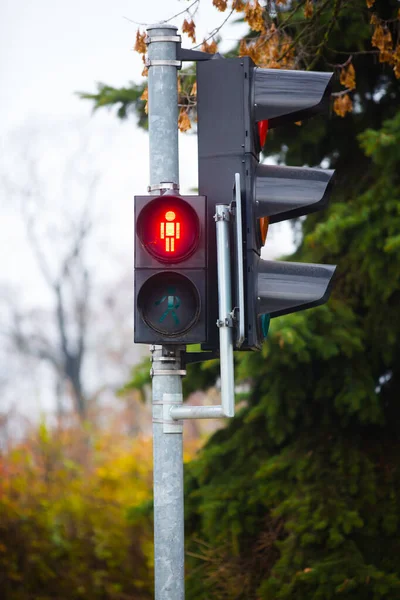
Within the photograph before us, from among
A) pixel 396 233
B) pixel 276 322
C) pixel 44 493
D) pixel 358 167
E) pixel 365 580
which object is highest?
pixel 358 167

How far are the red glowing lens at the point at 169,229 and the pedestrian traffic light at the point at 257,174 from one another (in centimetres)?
13

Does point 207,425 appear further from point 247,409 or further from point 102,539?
point 247,409

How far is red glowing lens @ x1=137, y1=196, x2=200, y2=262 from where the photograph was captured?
4074mm

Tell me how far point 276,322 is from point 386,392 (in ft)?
5.12

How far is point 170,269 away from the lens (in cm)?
405

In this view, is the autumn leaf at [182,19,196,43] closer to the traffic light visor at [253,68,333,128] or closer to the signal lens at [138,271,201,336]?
the traffic light visor at [253,68,333,128]

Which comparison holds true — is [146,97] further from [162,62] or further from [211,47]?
[162,62]

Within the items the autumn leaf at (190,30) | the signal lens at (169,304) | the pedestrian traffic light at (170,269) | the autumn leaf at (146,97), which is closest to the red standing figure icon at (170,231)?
the pedestrian traffic light at (170,269)

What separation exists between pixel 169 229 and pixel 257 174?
555mm

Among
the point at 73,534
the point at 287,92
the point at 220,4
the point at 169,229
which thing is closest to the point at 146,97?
the point at 220,4

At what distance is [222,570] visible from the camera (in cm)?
778

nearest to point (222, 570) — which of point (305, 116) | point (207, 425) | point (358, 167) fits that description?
point (358, 167)

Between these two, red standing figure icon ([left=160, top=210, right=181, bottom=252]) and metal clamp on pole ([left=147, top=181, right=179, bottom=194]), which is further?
metal clamp on pole ([left=147, top=181, right=179, bottom=194])

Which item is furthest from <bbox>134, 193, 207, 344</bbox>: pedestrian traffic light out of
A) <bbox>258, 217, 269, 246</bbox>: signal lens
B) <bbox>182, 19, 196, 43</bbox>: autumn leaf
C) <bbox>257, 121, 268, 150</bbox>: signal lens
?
<bbox>182, 19, 196, 43</bbox>: autumn leaf
